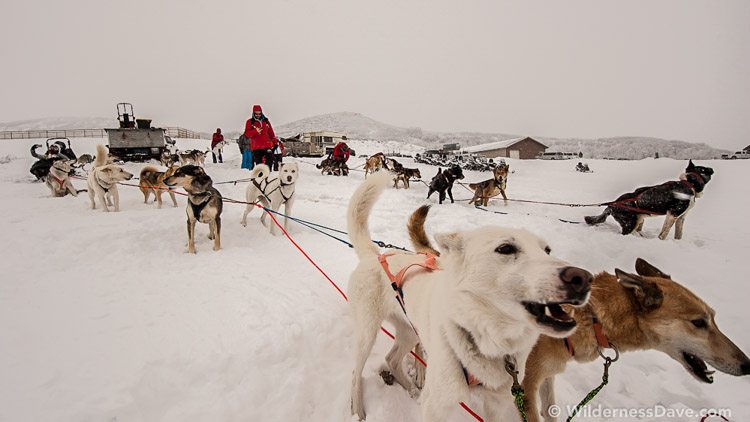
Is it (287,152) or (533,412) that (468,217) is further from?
(287,152)

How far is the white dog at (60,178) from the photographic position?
7.75 meters

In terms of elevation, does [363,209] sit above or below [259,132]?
below

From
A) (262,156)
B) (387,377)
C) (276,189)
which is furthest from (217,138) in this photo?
(387,377)

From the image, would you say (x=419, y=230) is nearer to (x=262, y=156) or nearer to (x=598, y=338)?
(x=598, y=338)

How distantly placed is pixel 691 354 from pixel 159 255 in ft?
18.6

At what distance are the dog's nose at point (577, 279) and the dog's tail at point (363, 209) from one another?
1439 millimetres

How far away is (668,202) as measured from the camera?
4672 millimetres

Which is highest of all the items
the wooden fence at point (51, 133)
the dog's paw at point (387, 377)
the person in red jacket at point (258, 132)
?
the wooden fence at point (51, 133)

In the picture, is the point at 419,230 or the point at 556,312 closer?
the point at 556,312

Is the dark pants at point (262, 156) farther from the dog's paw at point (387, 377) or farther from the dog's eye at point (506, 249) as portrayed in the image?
the dog's eye at point (506, 249)

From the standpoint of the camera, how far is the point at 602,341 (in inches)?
65.3

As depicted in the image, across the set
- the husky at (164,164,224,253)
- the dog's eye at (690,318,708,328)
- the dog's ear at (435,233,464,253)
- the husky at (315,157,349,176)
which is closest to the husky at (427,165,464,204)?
the husky at (164,164,224,253)

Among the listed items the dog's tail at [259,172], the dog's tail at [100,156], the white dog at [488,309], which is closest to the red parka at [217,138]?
the dog's tail at [100,156]

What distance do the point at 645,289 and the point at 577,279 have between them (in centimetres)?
107
